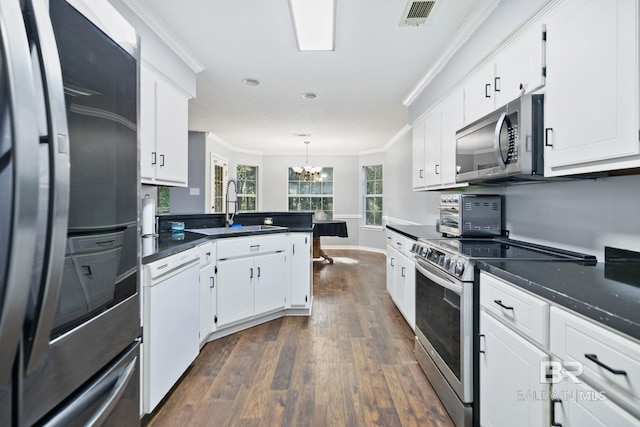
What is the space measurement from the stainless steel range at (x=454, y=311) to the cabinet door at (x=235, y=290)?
1525 mm

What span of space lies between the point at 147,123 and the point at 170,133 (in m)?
0.36

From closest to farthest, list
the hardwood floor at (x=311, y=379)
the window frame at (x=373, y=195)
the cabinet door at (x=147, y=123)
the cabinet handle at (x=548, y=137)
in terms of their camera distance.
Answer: the cabinet handle at (x=548, y=137) → the hardwood floor at (x=311, y=379) → the cabinet door at (x=147, y=123) → the window frame at (x=373, y=195)

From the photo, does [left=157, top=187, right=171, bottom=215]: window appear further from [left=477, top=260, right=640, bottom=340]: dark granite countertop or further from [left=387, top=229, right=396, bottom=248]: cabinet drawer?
[left=477, top=260, right=640, bottom=340]: dark granite countertop

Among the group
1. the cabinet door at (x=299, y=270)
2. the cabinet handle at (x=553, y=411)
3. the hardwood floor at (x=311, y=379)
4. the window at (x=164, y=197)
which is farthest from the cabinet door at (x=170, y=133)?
the window at (x=164, y=197)

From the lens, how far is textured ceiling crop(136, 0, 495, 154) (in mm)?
2350

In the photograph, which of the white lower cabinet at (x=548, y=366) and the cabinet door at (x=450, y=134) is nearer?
the white lower cabinet at (x=548, y=366)

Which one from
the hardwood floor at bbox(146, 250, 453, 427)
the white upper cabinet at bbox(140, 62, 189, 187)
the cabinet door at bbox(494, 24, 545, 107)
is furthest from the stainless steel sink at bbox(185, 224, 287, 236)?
the cabinet door at bbox(494, 24, 545, 107)

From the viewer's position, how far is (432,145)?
11.0 feet

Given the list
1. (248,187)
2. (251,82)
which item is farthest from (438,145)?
(248,187)

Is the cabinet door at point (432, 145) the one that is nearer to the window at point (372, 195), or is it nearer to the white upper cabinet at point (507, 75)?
the white upper cabinet at point (507, 75)

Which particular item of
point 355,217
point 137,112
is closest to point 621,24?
point 137,112

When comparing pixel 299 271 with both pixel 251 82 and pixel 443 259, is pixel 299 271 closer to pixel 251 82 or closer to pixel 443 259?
pixel 443 259

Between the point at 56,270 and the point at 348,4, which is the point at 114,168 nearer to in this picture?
the point at 56,270

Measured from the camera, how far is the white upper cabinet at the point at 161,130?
2.35 metres
